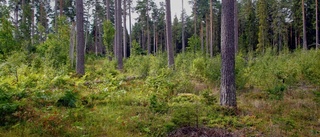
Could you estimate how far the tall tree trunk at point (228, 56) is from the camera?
6191mm

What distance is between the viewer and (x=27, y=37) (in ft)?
74.5

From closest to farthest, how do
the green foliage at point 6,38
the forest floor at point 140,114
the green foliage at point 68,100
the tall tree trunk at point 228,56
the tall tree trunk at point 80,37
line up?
the forest floor at point 140,114 < the green foliage at point 68,100 < the tall tree trunk at point 228,56 < the tall tree trunk at point 80,37 < the green foliage at point 6,38

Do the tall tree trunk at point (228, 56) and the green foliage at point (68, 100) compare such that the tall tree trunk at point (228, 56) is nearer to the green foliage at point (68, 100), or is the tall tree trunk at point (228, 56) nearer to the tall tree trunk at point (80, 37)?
the green foliage at point (68, 100)

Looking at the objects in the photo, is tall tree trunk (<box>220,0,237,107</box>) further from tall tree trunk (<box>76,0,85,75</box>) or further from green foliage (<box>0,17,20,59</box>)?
green foliage (<box>0,17,20,59</box>)

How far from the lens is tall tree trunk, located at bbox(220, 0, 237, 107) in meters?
6.19

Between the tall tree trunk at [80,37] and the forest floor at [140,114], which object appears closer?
the forest floor at [140,114]

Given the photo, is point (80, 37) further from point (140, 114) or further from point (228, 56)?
point (228, 56)

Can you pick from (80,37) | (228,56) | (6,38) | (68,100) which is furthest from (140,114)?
(6,38)

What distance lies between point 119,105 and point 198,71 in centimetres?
555

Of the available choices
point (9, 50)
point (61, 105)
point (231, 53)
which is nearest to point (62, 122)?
point (61, 105)

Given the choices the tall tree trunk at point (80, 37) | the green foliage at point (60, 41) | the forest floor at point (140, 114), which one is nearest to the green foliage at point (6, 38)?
the green foliage at point (60, 41)

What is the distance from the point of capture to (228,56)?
618 cm

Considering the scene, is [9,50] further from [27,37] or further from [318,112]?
[318,112]

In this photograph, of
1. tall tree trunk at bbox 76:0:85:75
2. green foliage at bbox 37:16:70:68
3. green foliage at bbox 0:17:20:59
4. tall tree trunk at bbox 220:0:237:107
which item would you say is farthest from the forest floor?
green foliage at bbox 0:17:20:59
